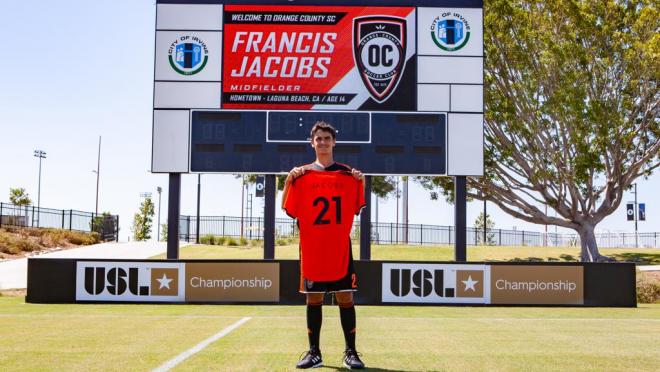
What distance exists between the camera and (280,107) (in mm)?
18516

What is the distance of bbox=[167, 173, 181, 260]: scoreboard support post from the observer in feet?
61.7

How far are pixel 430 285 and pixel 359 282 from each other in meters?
1.54

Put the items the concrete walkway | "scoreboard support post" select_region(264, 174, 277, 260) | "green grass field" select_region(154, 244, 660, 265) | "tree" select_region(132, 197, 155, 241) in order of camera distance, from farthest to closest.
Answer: "tree" select_region(132, 197, 155, 241), "green grass field" select_region(154, 244, 660, 265), the concrete walkway, "scoreboard support post" select_region(264, 174, 277, 260)

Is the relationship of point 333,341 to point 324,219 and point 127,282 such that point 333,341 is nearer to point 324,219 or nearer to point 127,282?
point 324,219

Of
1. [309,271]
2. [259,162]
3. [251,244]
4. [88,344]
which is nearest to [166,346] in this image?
[88,344]

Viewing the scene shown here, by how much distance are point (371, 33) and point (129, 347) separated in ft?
44.4

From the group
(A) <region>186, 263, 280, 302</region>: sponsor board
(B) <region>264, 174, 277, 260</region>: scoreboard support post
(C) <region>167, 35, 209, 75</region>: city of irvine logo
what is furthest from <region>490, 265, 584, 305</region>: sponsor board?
(C) <region>167, 35, 209, 75</region>: city of irvine logo

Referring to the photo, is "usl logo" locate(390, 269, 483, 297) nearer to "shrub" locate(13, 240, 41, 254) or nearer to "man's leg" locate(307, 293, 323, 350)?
"man's leg" locate(307, 293, 323, 350)

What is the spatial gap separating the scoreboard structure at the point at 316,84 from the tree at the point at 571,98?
12.5m

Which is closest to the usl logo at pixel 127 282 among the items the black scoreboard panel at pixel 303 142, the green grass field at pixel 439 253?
the black scoreboard panel at pixel 303 142

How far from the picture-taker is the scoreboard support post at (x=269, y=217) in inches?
755

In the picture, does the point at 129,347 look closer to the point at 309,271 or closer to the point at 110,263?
the point at 309,271

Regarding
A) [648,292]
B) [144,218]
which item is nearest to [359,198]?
[648,292]

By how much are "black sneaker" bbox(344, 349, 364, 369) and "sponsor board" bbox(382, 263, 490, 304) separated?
968cm
